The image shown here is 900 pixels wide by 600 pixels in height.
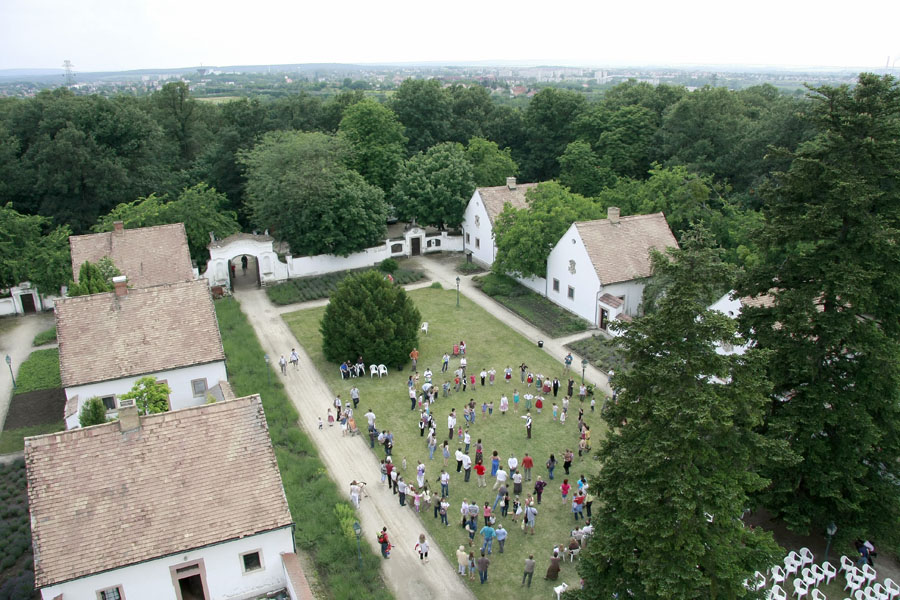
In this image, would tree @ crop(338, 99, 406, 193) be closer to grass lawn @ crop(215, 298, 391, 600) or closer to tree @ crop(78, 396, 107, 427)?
grass lawn @ crop(215, 298, 391, 600)

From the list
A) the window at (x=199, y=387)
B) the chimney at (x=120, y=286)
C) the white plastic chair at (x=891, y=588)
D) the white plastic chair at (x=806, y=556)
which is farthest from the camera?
the chimney at (x=120, y=286)

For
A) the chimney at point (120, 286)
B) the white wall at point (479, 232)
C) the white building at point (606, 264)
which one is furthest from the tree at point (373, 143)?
the chimney at point (120, 286)

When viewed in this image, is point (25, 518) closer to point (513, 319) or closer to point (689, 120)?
point (513, 319)

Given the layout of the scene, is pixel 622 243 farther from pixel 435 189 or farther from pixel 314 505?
pixel 314 505

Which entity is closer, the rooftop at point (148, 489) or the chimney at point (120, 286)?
the rooftop at point (148, 489)

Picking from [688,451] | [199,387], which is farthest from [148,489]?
[688,451]

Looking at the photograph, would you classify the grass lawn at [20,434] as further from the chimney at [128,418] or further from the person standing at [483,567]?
the person standing at [483,567]
